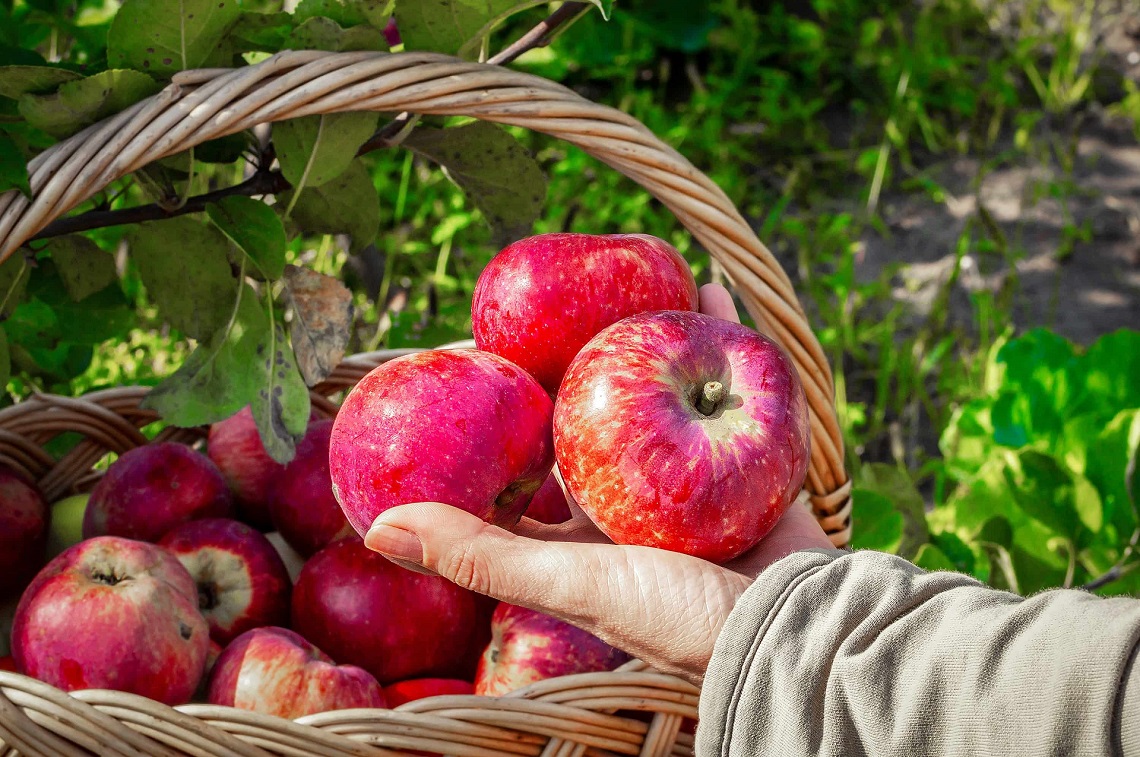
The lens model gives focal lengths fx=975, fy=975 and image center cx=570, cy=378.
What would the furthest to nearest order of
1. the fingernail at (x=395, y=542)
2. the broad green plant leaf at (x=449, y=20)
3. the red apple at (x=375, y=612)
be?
the red apple at (x=375, y=612), the broad green plant leaf at (x=449, y=20), the fingernail at (x=395, y=542)

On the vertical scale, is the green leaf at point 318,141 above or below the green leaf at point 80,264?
above

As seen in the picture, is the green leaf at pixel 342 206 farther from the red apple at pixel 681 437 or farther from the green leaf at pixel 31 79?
the red apple at pixel 681 437

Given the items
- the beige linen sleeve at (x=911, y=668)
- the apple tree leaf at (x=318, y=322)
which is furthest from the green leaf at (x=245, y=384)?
the beige linen sleeve at (x=911, y=668)

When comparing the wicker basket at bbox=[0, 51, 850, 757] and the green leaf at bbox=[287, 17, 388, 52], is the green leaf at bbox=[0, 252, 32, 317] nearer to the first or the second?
the wicker basket at bbox=[0, 51, 850, 757]

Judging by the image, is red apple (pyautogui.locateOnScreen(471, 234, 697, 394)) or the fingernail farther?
red apple (pyautogui.locateOnScreen(471, 234, 697, 394))

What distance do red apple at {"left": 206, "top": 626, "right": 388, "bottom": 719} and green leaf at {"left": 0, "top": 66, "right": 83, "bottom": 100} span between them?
A: 68cm

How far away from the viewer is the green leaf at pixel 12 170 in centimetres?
104

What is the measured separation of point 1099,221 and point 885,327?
0.93 metres

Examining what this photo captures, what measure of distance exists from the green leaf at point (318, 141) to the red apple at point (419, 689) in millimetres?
650

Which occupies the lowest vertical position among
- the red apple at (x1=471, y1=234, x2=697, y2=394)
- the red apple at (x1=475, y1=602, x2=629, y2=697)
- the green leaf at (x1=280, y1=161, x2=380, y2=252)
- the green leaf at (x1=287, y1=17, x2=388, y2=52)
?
the red apple at (x1=475, y1=602, x2=629, y2=697)

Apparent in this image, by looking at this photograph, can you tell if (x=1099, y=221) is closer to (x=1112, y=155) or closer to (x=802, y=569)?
(x=1112, y=155)

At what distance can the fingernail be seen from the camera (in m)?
0.81

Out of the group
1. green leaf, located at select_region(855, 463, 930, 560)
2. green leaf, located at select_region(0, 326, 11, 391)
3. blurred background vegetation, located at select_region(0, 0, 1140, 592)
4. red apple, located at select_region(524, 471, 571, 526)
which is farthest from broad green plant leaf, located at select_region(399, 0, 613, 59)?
green leaf, located at select_region(855, 463, 930, 560)

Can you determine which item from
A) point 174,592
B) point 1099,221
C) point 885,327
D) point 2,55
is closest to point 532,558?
point 174,592
